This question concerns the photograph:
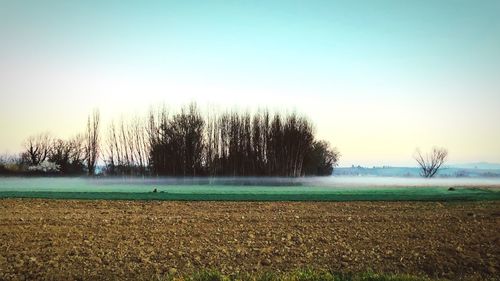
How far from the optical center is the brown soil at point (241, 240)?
10.8 metres

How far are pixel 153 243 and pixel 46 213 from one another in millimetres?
8600

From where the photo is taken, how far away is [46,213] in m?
19.8

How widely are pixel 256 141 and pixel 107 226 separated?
37.4m

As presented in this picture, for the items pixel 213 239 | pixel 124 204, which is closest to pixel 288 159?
pixel 124 204

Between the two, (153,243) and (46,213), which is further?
(46,213)

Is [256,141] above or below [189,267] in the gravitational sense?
above

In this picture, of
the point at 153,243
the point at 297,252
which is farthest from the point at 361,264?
the point at 153,243

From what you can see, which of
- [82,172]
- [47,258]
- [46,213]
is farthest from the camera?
[82,172]

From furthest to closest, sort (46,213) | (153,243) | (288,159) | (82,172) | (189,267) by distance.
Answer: (82,172)
(288,159)
(46,213)
(153,243)
(189,267)

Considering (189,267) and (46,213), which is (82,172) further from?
(189,267)

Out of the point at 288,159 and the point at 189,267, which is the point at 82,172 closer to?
the point at 288,159

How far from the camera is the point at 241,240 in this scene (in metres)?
13.9

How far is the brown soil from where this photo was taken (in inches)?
424

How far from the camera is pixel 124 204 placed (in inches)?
919
